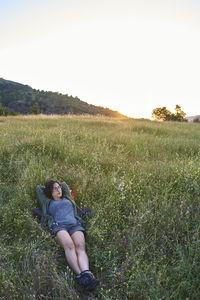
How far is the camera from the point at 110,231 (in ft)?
9.56

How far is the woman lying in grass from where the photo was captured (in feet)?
7.86

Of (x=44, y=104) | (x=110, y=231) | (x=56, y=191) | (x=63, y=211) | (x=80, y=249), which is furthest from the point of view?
(x=44, y=104)

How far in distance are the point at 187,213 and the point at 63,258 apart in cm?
163

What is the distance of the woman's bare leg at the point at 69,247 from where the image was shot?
256 centimetres

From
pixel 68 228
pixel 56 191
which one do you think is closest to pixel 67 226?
pixel 68 228

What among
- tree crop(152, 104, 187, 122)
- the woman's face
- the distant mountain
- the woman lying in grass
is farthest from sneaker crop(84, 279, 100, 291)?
the distant mountain

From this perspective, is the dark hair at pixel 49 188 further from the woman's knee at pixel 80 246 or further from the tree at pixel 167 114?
the tree at pixel 167 114

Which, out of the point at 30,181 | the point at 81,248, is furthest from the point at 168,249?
the point at 30,181

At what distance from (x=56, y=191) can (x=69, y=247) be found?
1.00 metres

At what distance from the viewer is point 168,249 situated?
8.30 feet

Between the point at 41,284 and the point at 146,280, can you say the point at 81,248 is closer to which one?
the point at 41,284

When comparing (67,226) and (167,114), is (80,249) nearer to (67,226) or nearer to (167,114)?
(67,226)

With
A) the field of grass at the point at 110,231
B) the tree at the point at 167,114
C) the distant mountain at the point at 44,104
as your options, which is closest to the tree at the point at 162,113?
the tree at the point at 167,114

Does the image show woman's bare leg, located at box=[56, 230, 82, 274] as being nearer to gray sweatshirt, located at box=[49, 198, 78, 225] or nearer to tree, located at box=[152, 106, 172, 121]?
gray sweatshirt, located at box=[49, 198, 78, 225]
